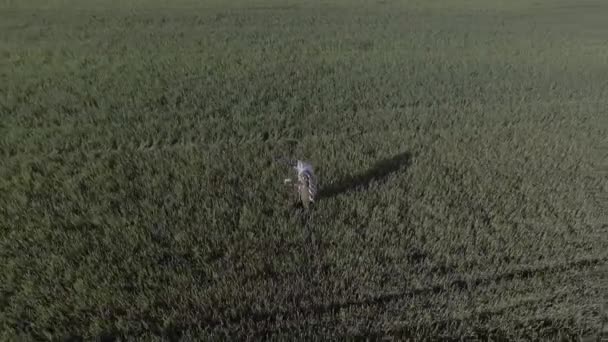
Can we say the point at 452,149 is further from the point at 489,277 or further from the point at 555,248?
the point at 489,277

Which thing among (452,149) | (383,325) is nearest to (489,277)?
(383,325)

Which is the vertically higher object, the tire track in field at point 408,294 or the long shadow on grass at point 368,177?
the long shadow on grass at point 368,177

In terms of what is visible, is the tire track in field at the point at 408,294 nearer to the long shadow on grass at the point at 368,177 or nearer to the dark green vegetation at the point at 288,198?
the dark green vegetation at the point at 288,198

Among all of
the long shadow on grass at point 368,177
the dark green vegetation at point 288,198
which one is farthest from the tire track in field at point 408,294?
the long shadow on grass at point 368,177

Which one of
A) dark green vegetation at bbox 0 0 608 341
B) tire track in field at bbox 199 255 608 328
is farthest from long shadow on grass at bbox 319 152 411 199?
tire track in field at bbox 199 255 608 328

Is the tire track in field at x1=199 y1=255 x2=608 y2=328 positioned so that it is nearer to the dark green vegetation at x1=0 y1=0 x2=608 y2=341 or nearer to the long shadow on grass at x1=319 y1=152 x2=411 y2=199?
the dark green vegetation at x1=0 y1=0 x2=608 y2=341

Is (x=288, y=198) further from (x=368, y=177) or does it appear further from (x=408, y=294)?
(x=408, y=294)
